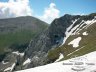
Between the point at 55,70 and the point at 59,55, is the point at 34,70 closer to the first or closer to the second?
the point at 55,70

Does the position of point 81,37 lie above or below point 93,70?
above

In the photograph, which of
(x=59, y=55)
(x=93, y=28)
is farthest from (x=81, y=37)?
(x=59, y=55)

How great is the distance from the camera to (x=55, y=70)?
3250cm

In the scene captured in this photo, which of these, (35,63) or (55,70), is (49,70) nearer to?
(55,70)

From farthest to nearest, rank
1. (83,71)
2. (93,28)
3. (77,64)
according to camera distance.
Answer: (93,28), (77,64), (83,71)

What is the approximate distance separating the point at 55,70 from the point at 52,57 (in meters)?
101

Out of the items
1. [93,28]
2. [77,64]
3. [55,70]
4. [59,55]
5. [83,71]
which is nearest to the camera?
[83,71]

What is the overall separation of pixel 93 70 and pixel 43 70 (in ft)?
22.5

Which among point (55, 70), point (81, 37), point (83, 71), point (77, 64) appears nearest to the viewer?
point (83, 71)

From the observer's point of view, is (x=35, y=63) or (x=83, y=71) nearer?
(x=83, y=71)

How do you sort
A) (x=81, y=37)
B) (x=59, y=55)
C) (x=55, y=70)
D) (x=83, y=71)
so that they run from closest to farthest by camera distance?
(x=83, y=71) → (x=55, y=70) → (x=59, y=55) → (x=81, y=37)

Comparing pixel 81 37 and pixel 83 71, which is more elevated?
pixel 81 37

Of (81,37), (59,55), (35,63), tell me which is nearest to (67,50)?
(59,55)

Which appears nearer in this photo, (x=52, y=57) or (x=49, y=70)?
(x=49, y=70)
